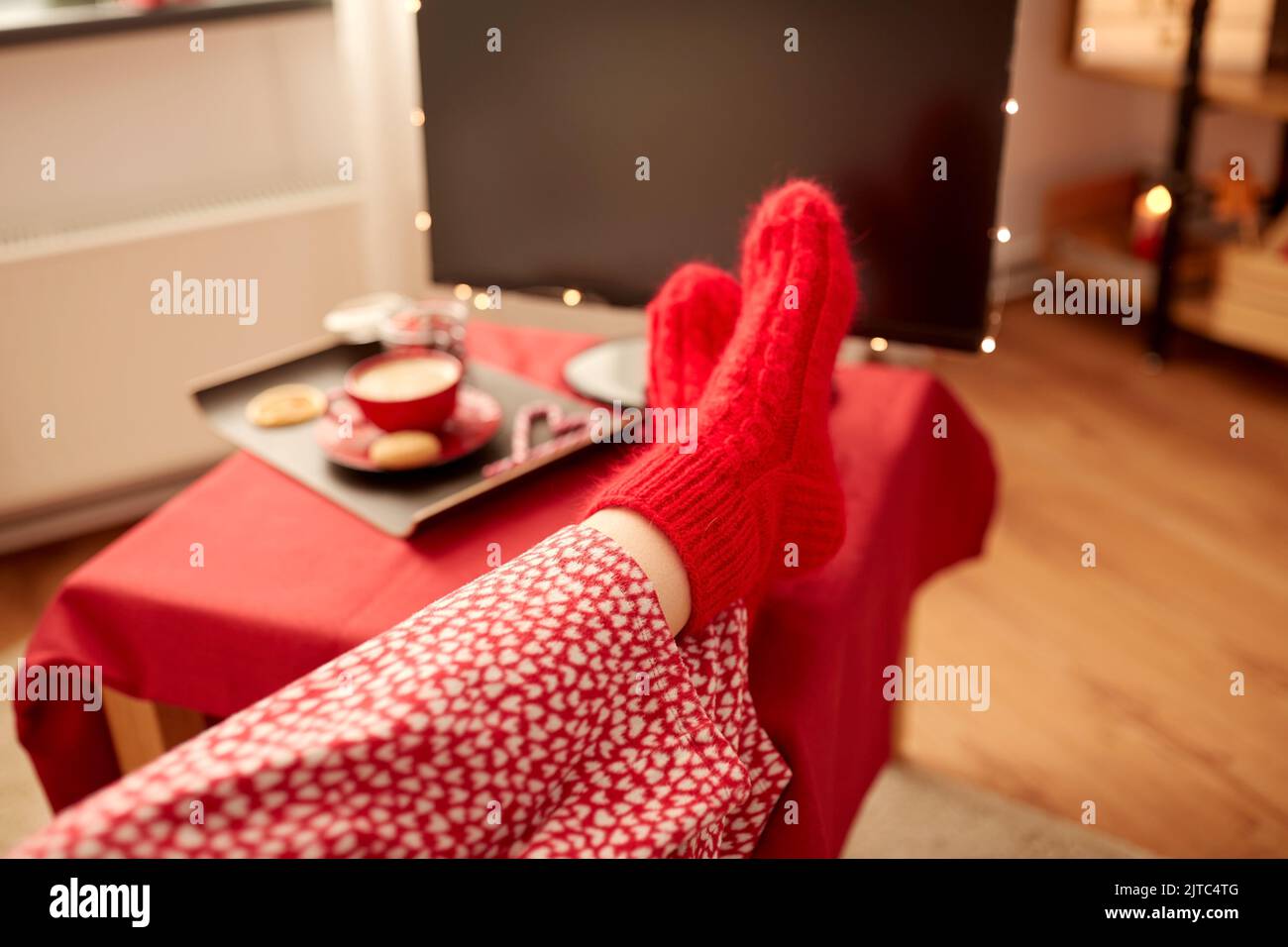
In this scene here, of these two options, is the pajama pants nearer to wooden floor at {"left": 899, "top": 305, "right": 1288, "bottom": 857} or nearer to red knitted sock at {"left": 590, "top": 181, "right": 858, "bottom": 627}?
red knitted sock at {"left": 590, "top": 181, "right": 858, "bottom": 627}

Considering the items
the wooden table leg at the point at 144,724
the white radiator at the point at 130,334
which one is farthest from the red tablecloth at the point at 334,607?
the white radiator at the point at 130,334

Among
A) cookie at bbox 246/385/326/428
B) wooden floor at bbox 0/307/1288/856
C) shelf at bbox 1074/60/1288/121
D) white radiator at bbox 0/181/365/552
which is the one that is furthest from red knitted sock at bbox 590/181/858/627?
shelf at bbox 1074/60/1288/121

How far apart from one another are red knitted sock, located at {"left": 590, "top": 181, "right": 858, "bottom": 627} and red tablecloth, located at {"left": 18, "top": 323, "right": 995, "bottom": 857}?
77mm

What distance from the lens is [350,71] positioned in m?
1.63

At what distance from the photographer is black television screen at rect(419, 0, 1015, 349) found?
0.88m

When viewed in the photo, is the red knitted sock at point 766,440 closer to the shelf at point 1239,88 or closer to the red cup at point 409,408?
the red cup at point 409,408

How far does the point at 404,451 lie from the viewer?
0.88 metres

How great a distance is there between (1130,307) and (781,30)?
1.73 m

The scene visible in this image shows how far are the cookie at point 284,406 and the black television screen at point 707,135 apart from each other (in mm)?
217

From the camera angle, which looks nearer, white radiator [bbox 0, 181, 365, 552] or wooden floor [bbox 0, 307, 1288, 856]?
wooden floor [bbox 0, 307, 1288, 856]

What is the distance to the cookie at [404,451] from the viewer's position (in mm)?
874

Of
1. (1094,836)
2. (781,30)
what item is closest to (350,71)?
(781,30)

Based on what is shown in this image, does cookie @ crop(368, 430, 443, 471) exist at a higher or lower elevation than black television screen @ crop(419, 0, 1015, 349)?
lower
